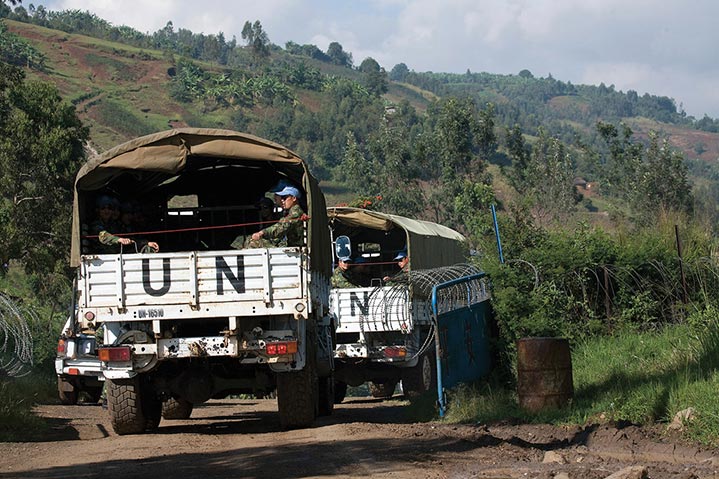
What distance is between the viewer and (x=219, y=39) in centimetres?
18800

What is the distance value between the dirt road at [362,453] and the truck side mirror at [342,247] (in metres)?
6.77

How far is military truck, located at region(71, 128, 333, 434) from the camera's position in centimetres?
1197

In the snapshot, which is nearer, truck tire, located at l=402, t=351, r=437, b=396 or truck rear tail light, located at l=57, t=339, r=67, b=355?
truck rear tail light, located at l=57, t=339, r=67, b=355

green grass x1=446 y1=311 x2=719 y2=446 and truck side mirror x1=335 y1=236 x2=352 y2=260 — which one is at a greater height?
truck side mirror x1=335 y1=236 x2=352 y2=260

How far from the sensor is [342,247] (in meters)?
20.3

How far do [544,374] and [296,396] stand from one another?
3054mm

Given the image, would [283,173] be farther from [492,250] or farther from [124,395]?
[492,250]

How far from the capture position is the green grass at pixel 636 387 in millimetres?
11148

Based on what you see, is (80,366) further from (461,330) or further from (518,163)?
(518,163)

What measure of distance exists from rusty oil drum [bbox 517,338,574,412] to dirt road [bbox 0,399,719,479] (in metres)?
1.08

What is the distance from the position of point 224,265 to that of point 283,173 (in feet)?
9.01

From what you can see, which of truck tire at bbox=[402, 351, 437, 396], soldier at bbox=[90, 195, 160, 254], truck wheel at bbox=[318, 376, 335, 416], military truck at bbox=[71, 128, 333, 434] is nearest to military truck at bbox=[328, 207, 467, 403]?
truck tire at bbox=[402, 351, 437, 396]

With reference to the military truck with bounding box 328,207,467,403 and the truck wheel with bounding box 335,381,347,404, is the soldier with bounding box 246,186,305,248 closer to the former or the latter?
the military truck with bounding box 328,207,467,403

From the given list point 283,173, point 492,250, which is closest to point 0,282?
point 492,250
